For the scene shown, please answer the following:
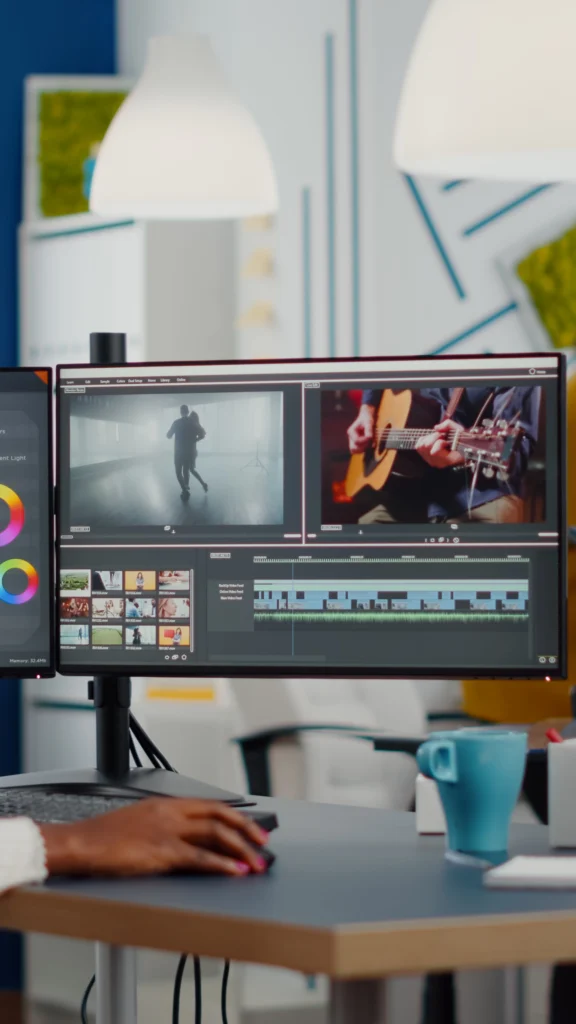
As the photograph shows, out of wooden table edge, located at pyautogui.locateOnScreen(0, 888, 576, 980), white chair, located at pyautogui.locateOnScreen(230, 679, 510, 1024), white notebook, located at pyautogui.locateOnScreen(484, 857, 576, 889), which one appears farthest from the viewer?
white chair, located at pyautogui.locateOnScreen(230, 679, 510, 1024)

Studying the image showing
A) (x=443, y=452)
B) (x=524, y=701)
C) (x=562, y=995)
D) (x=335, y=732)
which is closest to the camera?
(x=443, y=452)

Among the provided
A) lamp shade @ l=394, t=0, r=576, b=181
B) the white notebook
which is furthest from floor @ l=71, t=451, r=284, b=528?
lamp shade @ l=394, t=0, r=576, b=181

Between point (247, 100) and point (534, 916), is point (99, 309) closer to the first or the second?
point (247, 100)

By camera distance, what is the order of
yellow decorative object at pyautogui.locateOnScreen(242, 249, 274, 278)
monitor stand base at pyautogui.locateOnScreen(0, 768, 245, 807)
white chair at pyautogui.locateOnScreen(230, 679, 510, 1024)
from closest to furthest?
monitor stand base at pyautogui.locateOnScreen(0, 768, 245, 807)
white chair at pyautogui.locateOnScreen(230, 679, 510, 1024)
yellow decorative object at pyautogui.locateOnScreen(242, 249, 274, 278)

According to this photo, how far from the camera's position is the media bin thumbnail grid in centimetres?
154

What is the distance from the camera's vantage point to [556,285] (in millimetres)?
3879

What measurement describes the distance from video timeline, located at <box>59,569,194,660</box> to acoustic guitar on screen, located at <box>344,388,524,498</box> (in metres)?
0.21

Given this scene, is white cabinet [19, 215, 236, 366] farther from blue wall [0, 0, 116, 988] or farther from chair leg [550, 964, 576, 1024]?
chair leg [550, 964, 576, 1024]

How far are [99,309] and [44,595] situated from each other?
113 inches

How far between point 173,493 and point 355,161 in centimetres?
284

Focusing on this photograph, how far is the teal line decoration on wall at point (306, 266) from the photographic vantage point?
426 centimetres

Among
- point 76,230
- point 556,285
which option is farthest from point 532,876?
point 76,230

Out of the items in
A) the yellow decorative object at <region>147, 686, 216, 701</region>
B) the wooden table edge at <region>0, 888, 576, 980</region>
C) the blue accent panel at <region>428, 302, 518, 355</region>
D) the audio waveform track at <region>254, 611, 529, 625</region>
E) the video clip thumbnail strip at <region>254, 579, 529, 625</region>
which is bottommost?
the yellow decorative object at <region>147, 686, 216, 701</region>

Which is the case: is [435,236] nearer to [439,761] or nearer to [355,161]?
[355,161]
